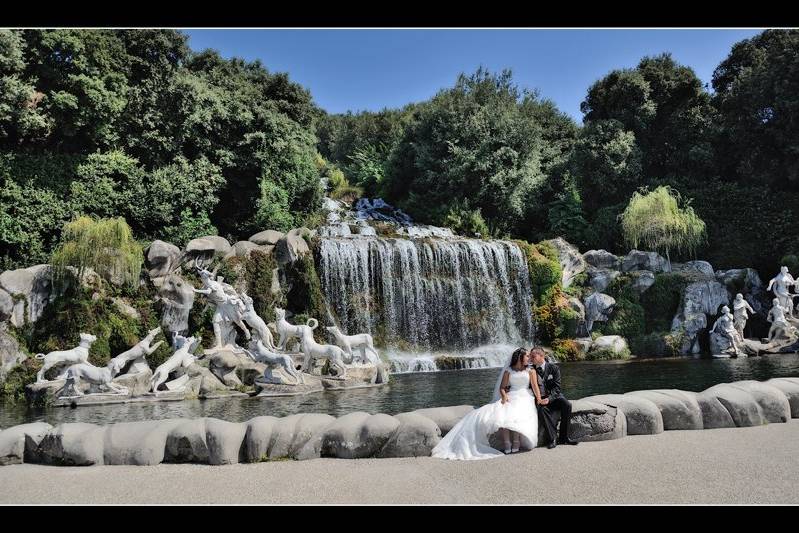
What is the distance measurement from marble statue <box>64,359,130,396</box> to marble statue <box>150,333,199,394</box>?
616 millimetres

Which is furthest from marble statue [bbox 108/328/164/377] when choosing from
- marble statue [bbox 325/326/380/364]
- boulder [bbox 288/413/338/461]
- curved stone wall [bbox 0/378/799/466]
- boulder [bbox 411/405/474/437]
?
boulder [bbox 411/405/474/437]

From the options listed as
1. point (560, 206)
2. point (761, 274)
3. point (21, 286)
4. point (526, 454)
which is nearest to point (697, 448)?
point (526, 454)

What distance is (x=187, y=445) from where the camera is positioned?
229 inches

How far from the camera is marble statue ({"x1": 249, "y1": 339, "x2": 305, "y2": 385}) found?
13094 mm

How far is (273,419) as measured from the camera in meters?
6.18

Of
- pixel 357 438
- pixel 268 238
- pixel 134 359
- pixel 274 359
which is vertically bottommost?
pixel 357 438

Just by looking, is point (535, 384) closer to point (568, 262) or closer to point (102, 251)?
point (102, 251)

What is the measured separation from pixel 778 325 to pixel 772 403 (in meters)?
15.1

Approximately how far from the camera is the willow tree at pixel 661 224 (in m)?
24.3

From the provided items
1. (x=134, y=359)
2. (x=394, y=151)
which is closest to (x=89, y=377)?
(x=134, y=359)

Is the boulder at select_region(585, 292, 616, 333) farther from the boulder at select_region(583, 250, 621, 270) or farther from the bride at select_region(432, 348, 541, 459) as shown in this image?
the bride at select_region(432, 348, 541, 459)

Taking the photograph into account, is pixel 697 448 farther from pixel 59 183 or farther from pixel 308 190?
pixel 308 190

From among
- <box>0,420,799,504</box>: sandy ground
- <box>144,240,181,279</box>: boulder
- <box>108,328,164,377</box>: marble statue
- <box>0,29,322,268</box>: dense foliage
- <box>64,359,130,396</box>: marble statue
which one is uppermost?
<box>0,29,322,268</box>: dense foliage

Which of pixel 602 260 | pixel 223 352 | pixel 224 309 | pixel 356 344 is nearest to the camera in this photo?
pixel 223 352
